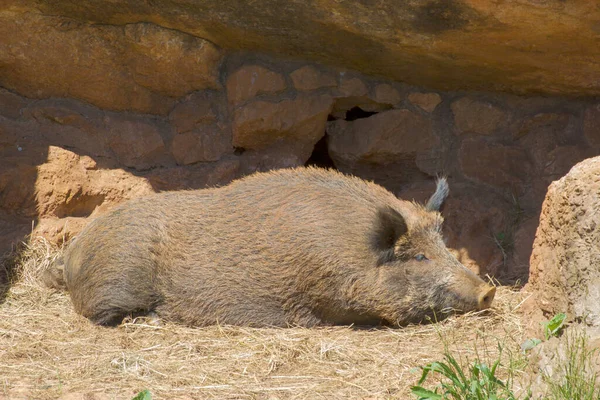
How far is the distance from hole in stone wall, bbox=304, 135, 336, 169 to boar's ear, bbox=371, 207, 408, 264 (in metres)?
1.92

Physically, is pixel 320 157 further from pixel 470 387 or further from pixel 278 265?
pixel 470 387

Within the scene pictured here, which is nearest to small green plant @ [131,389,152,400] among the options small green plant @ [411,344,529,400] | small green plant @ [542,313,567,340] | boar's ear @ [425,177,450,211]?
small green plant @ [411,344,529,400]

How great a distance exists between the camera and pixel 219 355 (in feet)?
16.5

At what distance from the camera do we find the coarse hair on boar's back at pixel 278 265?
5734mm

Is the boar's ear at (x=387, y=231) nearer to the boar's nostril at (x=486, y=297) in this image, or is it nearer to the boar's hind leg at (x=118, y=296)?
the boar's nostril at (x=486, y=297)

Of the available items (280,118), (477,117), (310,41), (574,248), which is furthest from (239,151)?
(574,248)

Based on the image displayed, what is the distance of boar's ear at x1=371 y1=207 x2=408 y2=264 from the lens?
5.77 metres

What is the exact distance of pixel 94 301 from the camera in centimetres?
580

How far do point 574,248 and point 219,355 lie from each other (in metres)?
2.22

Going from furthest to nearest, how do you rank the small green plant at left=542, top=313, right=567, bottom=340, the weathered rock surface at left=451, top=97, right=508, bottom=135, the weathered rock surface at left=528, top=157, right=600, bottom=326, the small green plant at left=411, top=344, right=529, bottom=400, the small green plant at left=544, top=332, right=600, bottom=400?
the weathered rock surface at left=451, top=97, right=508, bottom=135 → the small green plant at left=542, top=313, right=567, bottom=340 → the weathered rock surface at left=528, top=157, right=600, bottom=326 → the small green plant at left=411, top=344, right=529, bottom=400 → the small green plant at left=544, top=332, right=600, bottom=400

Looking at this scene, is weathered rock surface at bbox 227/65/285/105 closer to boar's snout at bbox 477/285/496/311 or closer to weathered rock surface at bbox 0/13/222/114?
weathered rock surface at bbox 0/13/222/114

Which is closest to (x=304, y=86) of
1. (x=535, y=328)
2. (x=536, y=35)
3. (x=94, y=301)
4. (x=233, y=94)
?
(x=233, y=94)

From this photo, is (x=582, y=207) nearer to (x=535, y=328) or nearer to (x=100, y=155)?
(x=535, y=328)

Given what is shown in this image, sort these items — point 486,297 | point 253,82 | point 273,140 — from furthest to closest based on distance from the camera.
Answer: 1. point 273,140
2. point 253,82
3. point 486,297
